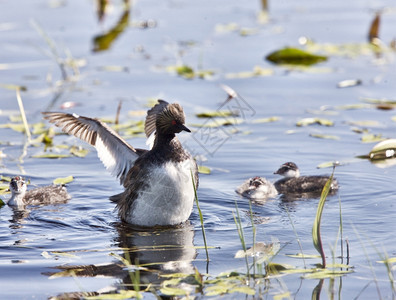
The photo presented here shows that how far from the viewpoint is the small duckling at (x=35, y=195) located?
8.88m

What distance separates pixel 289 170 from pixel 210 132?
2129 millimetres

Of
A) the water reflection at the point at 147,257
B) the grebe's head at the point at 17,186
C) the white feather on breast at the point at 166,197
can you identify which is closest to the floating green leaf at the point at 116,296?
the water reflection at the point at 147,257

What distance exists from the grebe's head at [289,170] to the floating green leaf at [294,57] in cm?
524

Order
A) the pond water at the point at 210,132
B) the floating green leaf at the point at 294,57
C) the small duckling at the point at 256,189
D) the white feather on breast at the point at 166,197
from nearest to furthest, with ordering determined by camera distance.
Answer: the pond water at the point at 210,132, the white feather on breast at the point at 166,197, the small duckling at the point at 256,189, the floating green leaf at the point at 294,57

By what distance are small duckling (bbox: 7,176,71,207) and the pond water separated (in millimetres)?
127

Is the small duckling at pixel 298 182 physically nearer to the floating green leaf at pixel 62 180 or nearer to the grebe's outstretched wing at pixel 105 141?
the grebe's outstretched wing at pixel 105 141

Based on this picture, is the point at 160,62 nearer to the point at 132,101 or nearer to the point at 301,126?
the point at 132,101

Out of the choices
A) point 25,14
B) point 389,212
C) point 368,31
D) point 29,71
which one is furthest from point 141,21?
point 389,212

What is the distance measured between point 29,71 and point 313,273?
9.21m

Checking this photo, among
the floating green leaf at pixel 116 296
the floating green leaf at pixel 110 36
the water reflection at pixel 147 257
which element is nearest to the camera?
the floating green leaf at pixel 116 296

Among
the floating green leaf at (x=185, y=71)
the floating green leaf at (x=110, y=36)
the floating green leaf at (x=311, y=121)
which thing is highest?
the floating green leaf at (x=110, y=36)

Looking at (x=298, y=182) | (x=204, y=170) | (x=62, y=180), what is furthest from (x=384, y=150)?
(x=62, y=180)

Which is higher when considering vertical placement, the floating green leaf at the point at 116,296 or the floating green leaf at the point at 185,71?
the floating green leaf at the point at 185,71

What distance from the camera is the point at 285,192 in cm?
977
